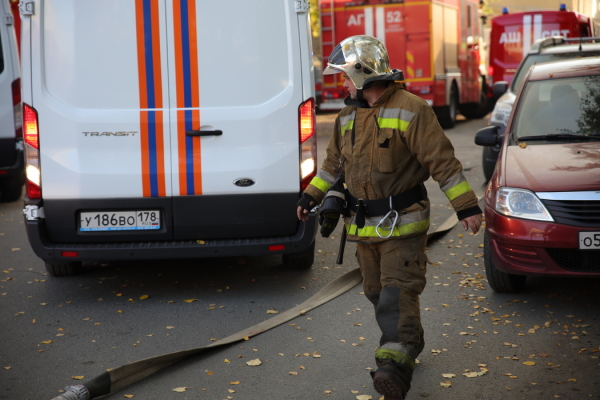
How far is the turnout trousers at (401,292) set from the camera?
3.84m

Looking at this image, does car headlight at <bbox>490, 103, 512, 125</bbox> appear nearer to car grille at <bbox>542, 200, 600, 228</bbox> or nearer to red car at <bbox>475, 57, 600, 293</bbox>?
red car at <bbox>475, 57, 600, 293</bbox>

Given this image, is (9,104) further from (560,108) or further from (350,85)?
(350,85)

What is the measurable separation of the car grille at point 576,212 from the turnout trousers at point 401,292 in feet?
4.81

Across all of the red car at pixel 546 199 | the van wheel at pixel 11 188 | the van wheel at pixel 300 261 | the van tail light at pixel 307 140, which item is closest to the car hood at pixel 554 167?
the red car at pixel 546 199

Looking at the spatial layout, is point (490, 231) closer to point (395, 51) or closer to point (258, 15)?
point (258, 15)

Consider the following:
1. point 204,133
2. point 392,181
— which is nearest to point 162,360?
point 392,181

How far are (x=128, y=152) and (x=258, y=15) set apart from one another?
131 centimetres

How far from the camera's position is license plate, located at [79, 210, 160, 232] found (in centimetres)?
558

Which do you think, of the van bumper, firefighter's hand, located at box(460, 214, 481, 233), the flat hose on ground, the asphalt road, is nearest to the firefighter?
firefighter's hand, located at box(460, 214, 481, 233)

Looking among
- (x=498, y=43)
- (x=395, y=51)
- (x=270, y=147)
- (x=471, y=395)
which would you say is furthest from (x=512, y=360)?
(x=498, y=43)

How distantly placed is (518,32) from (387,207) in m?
16.1

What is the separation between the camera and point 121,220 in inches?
220

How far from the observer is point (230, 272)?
657cm

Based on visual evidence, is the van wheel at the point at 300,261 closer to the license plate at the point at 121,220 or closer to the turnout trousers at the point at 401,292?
the license plate at the point at 121,220
